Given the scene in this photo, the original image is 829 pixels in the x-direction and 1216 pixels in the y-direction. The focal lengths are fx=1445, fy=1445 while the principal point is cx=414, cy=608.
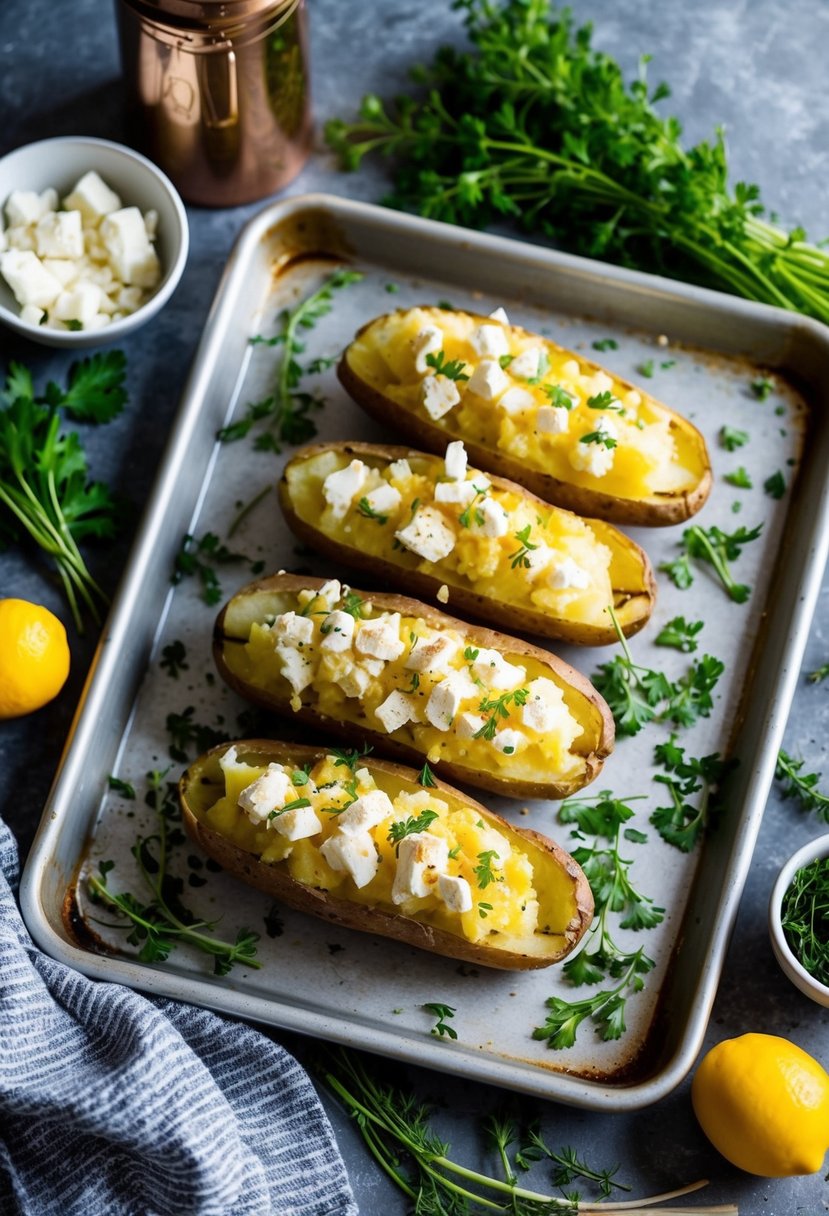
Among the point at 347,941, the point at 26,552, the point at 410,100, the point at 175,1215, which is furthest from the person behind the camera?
the point at 410,100

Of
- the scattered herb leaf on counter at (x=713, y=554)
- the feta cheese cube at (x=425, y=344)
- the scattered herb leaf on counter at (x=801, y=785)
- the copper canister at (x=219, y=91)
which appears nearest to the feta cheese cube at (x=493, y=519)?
the feta cheese cube at (x=425, y=344)

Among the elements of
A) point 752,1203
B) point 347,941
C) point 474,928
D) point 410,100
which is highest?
point 410,100

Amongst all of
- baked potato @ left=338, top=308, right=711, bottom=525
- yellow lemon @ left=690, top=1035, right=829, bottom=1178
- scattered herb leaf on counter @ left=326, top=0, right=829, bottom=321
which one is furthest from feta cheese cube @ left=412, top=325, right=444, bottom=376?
yellow lemon @ left=690, top=1035, right=829, bottom=1178

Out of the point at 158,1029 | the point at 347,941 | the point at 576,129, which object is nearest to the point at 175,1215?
the point at 158,1029

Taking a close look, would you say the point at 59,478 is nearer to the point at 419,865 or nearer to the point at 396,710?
the point at 396,710

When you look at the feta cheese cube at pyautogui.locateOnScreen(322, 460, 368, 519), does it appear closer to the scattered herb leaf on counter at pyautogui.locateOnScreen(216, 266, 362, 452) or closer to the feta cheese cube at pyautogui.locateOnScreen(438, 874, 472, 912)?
the scattered herb leaf on counter at pyautogui.locateOnScreen(216, 266, 362, 452)

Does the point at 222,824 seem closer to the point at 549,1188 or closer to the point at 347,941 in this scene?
the point at 347,941
